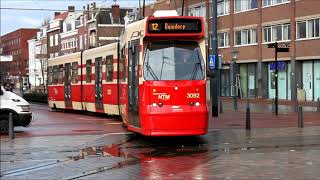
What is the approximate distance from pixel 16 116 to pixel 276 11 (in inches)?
1352

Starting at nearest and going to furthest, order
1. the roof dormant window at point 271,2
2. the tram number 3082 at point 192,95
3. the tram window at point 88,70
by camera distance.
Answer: the tram number 3082 at point 192,95, the tram window at point 88,70, the roof dormant window at point 271,2

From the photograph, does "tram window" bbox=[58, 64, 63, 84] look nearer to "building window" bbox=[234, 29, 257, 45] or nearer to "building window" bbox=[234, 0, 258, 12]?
"building window" bbox=[234, 29, 257, 45]

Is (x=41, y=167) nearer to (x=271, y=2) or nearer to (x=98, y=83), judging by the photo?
(x=98, y=83)

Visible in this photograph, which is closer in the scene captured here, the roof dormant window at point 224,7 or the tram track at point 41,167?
the tram track at point 41,167

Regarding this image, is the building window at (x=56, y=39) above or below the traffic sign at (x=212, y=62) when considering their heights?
above

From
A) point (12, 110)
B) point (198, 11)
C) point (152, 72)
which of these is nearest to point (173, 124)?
point (152, 72)

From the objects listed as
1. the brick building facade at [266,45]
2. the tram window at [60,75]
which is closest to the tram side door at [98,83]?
the tram window at [60,75]

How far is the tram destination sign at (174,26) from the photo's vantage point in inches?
618

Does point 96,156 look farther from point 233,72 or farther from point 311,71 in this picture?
point 233,72

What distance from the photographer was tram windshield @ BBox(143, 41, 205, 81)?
51.0 feet

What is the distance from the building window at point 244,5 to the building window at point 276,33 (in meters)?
3.05

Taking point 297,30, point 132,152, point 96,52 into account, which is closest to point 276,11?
point 297,30

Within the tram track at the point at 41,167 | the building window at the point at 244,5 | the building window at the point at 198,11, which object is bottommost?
the tram track at the point at 41,167

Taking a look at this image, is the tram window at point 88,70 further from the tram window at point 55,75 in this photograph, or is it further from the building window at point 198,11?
the building window at point 198,11
